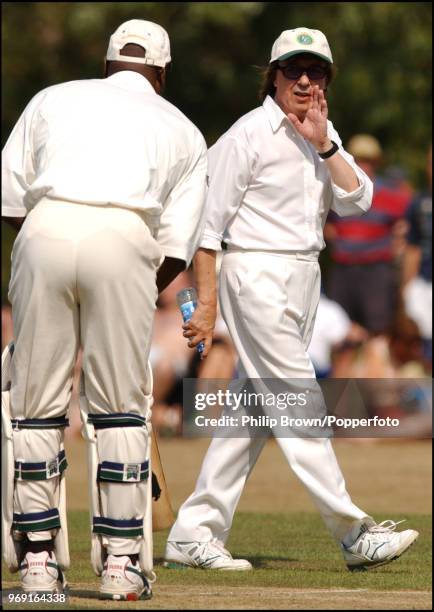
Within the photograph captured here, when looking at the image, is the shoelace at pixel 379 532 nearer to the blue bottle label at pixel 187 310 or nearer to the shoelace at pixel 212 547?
the shoelace at pixel 212 547

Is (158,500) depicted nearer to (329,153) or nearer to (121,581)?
(121,581)

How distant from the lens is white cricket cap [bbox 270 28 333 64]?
8.23 m

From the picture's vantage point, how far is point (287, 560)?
880 cm

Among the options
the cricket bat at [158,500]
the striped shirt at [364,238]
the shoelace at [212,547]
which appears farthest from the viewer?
the striped shirt at [364,238]

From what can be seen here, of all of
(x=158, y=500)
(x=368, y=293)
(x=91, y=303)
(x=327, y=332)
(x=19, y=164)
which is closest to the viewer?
(x=91, y=303)

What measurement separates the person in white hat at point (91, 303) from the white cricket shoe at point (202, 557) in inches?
56.9

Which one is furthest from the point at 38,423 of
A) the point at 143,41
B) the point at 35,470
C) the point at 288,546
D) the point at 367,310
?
the point at 367,310

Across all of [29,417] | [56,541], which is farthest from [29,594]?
[29,417]

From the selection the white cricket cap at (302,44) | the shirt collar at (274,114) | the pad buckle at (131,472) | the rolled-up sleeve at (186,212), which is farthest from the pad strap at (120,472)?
the white cricket cap at (302,44)

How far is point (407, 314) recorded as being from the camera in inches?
666

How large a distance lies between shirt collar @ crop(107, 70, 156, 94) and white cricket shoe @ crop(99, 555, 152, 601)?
6.29ft

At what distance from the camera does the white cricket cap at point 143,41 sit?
23.4 ft

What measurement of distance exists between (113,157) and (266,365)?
1926 millimetres

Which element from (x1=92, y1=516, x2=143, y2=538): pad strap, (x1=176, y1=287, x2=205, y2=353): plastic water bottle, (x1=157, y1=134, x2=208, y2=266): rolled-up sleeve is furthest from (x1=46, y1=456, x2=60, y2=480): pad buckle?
(x1=176, y1=287, x2=205, y2=353): plastic water bottle
